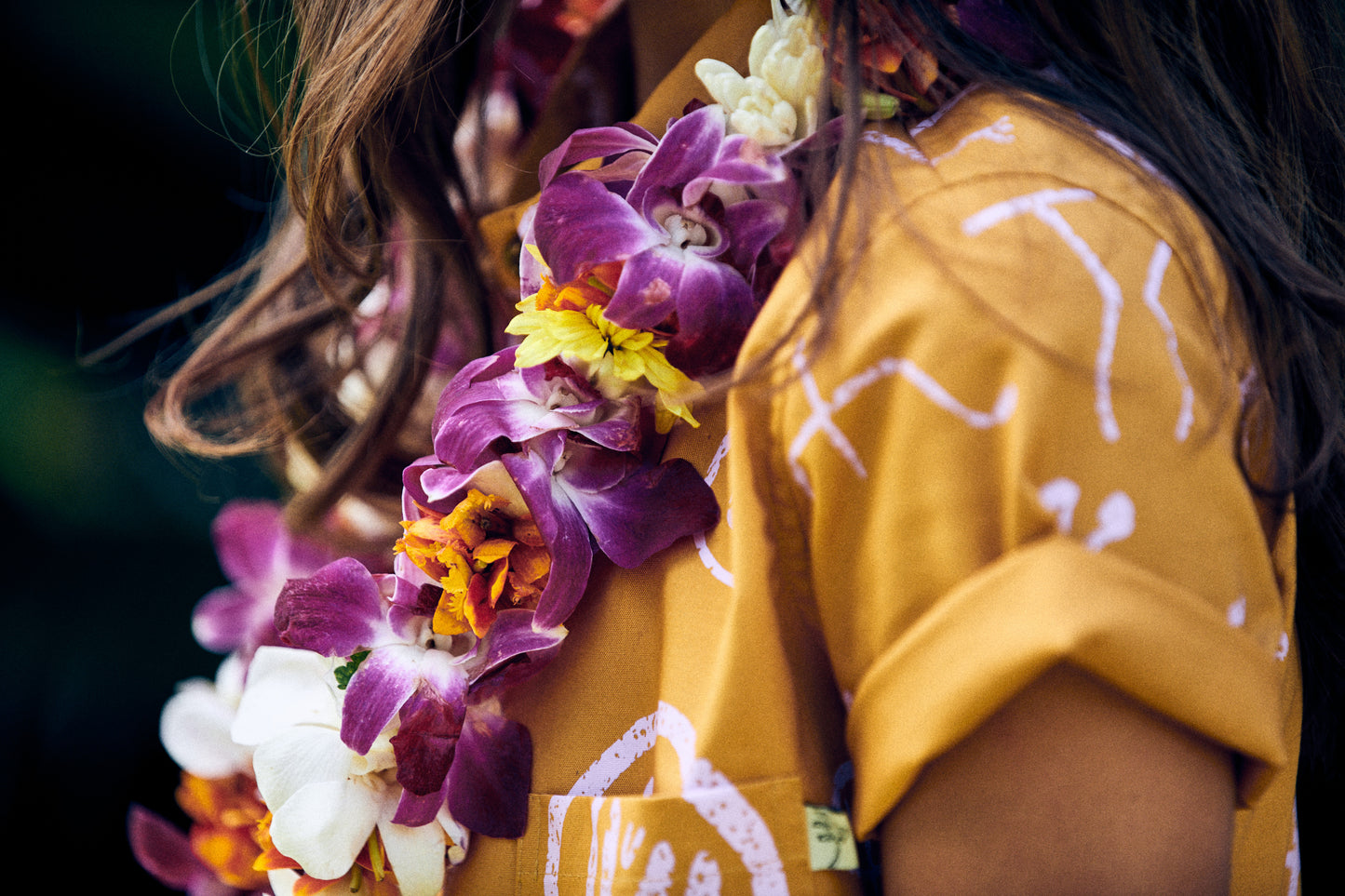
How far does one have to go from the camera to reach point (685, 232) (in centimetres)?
60

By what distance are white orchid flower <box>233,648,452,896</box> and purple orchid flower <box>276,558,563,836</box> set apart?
27mm

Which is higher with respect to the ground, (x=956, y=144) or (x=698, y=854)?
(x=956, y=144)

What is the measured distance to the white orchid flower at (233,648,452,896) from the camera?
0.66m

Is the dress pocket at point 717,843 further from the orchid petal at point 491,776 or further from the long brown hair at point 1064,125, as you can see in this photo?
the long brown hair at point 1064,125

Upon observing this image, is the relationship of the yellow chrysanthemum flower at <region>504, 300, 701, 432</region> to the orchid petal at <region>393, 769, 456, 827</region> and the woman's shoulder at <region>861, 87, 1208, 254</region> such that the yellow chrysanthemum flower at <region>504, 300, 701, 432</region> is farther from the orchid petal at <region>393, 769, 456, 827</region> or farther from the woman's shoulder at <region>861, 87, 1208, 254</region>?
the orchid petal at <region>393, 769, 456, 827</region>

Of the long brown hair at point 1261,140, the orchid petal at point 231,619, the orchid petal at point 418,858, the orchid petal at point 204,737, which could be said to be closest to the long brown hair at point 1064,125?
the long brown hair at point 1261,140

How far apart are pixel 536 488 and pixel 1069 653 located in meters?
0.33

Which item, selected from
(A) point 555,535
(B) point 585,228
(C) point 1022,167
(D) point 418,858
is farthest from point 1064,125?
(D) point 418,858

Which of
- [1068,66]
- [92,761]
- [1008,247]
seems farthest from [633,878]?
[92,761]

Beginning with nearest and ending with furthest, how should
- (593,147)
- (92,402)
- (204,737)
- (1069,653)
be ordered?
(1069,653) → (593,147) → (204,737) → (92,402)

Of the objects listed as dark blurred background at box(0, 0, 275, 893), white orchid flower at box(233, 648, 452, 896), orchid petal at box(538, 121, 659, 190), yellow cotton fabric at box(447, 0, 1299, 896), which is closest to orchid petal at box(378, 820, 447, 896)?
white orchid flower at box(233, 648, 452, 896)

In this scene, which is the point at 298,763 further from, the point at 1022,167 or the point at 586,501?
the point at 1022,167

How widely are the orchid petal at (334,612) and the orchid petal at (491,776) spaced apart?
0.10 metres

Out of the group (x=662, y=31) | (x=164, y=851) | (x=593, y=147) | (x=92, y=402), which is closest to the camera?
(x=593, y=147)
